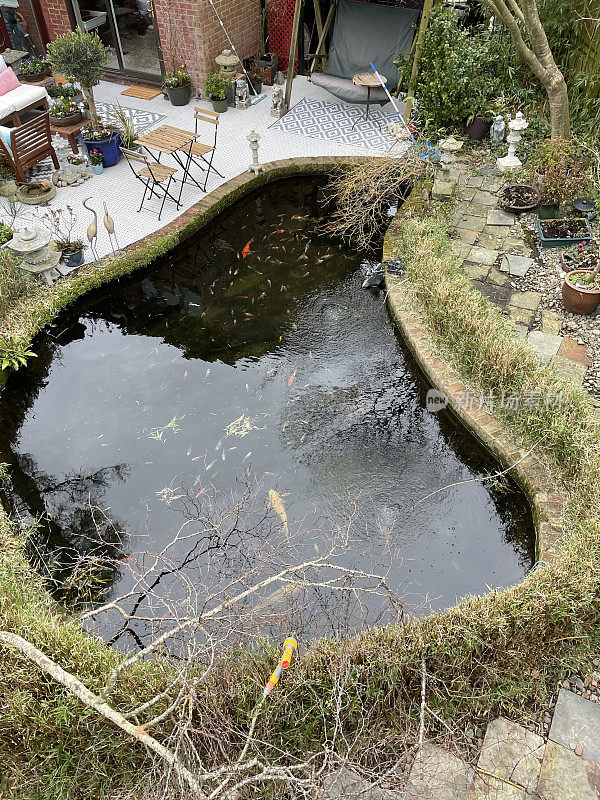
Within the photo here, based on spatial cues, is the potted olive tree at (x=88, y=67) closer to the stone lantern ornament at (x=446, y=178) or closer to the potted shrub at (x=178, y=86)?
the potted shrub at (x=178, y=86)

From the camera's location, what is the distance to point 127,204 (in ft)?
24.5

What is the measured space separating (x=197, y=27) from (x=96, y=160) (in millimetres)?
2592

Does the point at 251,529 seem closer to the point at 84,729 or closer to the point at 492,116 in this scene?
the point at 84,729

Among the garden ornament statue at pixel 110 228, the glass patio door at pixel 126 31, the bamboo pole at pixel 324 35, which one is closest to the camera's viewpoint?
the garden ornament statue at pixel 110 228

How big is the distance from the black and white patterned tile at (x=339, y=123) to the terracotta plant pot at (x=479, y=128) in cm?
101

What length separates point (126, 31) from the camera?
32.7 ft

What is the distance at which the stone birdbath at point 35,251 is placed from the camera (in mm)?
6098

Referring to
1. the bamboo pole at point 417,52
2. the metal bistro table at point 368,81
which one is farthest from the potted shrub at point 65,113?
the bamboo pole at point 417,52

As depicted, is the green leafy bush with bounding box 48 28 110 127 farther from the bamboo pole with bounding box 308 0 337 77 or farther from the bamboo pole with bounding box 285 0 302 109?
the bamboo pole with bounding box 308 0 337 77

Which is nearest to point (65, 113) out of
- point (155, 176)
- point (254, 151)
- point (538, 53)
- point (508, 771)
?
point (155, 176)

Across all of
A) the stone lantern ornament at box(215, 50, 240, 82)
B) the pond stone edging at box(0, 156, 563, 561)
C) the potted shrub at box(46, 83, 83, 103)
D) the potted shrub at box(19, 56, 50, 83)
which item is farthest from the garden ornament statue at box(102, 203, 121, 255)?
the potted shrub at box(19, 56, 50, 83)

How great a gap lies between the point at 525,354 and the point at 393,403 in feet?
3.76

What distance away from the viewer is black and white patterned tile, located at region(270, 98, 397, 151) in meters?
8.49

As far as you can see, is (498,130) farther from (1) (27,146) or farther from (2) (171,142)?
(1) (27,146)
